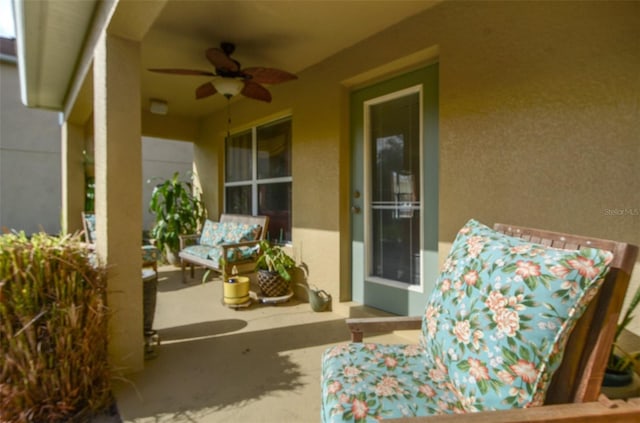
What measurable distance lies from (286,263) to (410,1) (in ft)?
8.74

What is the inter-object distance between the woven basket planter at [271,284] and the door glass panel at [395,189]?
3.44 ft

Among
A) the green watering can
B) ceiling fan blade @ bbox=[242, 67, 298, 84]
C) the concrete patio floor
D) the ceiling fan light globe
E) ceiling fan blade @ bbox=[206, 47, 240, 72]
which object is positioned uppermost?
ceiling fan blade @ bbox=[206, 47, 240, 72]

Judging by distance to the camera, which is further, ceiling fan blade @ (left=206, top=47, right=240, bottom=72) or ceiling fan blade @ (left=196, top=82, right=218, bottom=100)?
ceiling fan blade @ (left=196, top=82, right=218, bottom=100)

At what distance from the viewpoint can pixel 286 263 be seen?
3598 millimetres

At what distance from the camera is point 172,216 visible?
520cm

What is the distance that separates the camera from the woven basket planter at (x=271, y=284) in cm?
350

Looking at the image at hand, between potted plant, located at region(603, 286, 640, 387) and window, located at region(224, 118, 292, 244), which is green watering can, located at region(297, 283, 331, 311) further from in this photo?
potted plant, located at region(603, 286, 640, 387)

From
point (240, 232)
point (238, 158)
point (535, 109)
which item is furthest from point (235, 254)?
point (535, 109)

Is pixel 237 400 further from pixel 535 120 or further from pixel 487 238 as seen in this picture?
pixel 535 120

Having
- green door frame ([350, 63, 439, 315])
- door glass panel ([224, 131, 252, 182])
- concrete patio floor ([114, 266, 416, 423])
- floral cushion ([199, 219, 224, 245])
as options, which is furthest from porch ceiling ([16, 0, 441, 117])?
concrete patio floor ([114, 266, 416, 423])

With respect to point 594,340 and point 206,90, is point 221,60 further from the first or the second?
point 594,340

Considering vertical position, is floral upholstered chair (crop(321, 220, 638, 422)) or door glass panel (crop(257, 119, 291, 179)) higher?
door glass panel (crop(257, 119, 291, 179))

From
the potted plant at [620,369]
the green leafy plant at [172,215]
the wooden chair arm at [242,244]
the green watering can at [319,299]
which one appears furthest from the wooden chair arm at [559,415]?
the green leafy plant at [172,215]

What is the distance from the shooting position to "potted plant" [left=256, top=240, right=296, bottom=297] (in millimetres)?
3502
